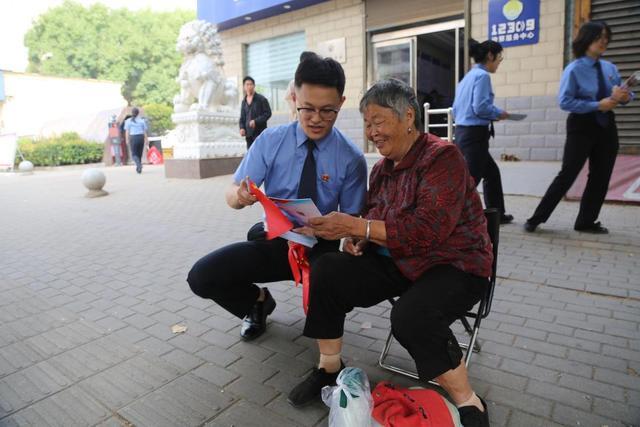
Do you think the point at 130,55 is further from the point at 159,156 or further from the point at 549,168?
the point at 549,168

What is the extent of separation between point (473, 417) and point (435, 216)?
81 cm

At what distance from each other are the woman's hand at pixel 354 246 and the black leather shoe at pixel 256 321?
88cm

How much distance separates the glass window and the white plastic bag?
12823 millimetres

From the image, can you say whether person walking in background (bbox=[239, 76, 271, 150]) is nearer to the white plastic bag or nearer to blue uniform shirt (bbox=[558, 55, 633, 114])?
blue uniform shirt (bbox=[558, 55, 633, 114])

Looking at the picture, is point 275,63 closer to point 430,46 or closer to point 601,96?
point 430,46

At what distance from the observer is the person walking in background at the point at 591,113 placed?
14.1 ft

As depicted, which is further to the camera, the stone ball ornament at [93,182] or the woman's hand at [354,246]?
the stone ball ornament at [93,182]


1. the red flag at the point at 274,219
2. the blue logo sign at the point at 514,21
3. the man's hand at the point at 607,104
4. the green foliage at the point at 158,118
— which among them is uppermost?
the blue logo sign at the point at 514,21

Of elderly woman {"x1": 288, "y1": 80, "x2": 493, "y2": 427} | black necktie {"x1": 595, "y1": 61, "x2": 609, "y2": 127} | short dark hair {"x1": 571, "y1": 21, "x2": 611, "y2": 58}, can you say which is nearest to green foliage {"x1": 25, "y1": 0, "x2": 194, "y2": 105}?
short dark hair {"x1": 571, "y1": 21, "x2": 611, "y2": 58}

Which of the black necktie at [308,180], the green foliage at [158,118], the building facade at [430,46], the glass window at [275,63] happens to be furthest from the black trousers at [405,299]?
the green foliage at [158,118]

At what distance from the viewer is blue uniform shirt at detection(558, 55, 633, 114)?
14.3 ft

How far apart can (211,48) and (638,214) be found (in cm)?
933

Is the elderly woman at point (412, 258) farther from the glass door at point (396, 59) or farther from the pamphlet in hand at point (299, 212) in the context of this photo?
the glass door at point (396, 59)

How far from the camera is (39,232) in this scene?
19.9ft
